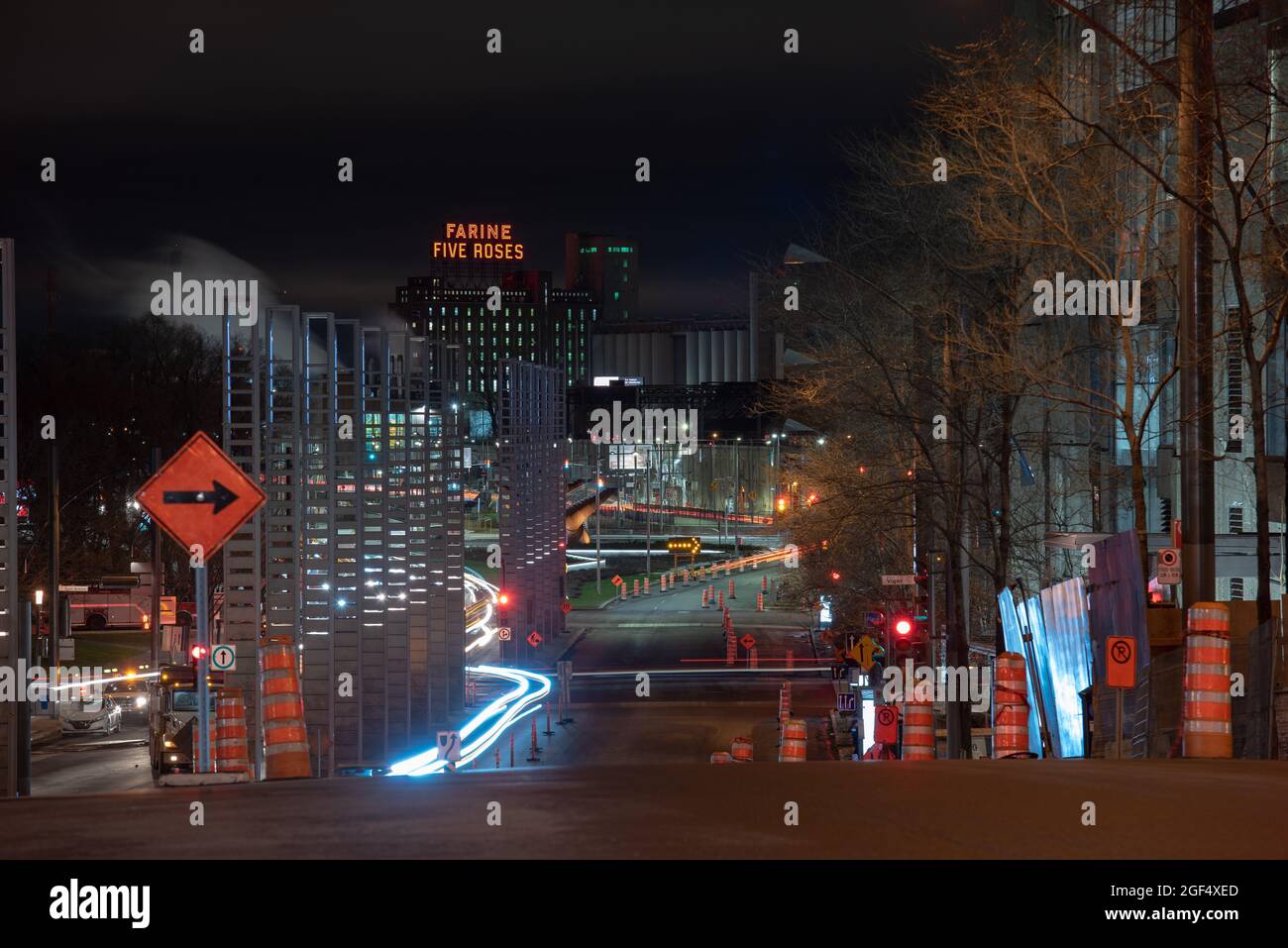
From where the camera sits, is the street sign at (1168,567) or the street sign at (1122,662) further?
the street sign at (1168,567)

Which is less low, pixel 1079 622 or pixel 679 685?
pixel 1079 622

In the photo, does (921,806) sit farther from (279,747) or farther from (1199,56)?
(1199,56)

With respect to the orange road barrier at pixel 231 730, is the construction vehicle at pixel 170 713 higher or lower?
lower

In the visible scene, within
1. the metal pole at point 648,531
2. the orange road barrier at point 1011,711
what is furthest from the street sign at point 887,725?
the metal pole at point 648,531

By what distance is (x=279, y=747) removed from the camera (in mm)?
11461

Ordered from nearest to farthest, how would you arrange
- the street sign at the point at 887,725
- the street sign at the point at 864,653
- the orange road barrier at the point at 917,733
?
the orange road barrier at the point at 917,733 → the street sign at the point at 887,725 → the street sign at the point at 864,653

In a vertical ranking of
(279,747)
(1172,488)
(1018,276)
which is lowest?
(279,747)

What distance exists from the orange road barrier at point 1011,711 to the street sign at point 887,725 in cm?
638

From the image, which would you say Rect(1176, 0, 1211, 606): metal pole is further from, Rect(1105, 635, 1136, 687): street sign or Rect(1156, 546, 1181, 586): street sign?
Rect(1156, 546, 1181, 586): street sign

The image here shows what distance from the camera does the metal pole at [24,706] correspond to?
1468 centimetres

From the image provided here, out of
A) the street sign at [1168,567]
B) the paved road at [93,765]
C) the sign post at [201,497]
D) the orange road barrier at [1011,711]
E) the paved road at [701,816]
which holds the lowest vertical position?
the paved road at [93,765]

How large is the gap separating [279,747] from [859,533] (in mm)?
21859

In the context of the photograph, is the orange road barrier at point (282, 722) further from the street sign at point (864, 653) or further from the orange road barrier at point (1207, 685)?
the street sign at point (864, 653)
